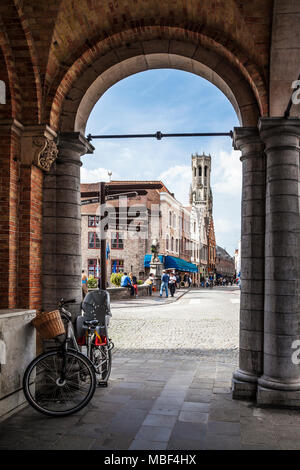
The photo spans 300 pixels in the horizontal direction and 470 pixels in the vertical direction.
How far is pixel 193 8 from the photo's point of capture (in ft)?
18.0

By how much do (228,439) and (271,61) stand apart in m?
4.29

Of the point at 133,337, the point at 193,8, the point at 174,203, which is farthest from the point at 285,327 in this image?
the point at 174,203

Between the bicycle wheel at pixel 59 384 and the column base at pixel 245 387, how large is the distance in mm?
1784

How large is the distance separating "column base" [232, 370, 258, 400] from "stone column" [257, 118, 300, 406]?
0.16 m

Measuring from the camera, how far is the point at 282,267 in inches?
198

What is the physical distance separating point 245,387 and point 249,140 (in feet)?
10.1

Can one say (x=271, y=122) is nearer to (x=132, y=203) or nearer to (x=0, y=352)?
(x=0, y=352)

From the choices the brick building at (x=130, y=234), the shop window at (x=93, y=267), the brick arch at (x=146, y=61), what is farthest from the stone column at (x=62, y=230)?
the shop window at (x=93, y=267)

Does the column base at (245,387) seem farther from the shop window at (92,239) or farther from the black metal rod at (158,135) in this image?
the shop window at (92,239)

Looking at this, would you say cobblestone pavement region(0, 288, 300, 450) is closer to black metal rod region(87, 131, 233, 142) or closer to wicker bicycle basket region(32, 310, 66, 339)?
wicker bicycle basket region(32, 310, 66, 339)

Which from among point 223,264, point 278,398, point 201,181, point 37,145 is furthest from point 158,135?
point 223,264

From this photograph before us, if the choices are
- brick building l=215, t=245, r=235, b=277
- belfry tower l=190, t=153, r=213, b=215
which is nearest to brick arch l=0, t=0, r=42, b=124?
belfry tower l=190, t=153, r=213, b=215

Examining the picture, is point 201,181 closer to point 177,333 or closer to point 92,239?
point 92,239

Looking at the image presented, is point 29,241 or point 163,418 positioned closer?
point 163,418
